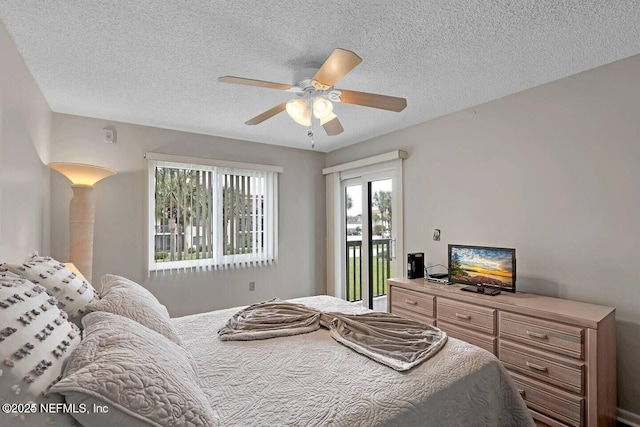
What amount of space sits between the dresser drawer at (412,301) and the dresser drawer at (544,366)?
641 millimetres

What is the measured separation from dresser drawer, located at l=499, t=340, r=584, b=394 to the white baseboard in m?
0.53

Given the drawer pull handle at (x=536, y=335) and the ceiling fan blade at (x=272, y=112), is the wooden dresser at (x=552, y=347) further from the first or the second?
the ceiling fan blade at (x=272, y=112)

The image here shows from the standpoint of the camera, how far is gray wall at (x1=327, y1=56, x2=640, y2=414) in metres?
2.13

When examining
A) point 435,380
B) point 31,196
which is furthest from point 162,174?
point 435,380

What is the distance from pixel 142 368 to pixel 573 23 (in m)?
2.55

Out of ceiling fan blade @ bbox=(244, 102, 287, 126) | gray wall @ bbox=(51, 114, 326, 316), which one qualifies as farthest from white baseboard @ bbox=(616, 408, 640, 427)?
gray wall @ bbox=(51, 114, 326, 316)

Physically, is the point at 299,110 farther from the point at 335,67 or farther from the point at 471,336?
the point at 471,336

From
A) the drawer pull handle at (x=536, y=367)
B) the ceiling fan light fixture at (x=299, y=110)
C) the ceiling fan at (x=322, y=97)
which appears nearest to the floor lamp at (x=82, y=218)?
the ceiling fan at (x=322, y=97)

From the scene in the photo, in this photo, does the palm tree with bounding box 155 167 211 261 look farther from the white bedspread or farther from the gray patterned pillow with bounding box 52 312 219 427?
the gray patterned pillow with bounding box 52 312 219 427

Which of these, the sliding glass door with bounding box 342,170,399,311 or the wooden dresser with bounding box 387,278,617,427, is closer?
the wooden dresser with bounding box 387,278,617,427

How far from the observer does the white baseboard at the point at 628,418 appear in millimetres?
2064

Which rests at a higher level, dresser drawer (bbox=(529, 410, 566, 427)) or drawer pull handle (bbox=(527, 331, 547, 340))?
drawer pull handle (bbox=(527, 331, 547, 340))

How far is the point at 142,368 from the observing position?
3.09ft

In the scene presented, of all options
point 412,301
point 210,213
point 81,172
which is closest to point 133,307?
point 81,172
